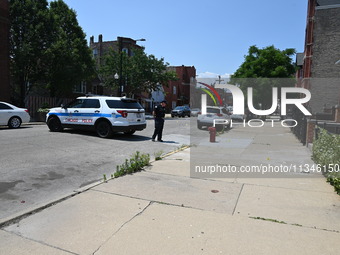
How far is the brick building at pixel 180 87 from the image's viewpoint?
208ft

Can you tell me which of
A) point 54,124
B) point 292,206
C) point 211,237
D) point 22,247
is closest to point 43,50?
point 54,124

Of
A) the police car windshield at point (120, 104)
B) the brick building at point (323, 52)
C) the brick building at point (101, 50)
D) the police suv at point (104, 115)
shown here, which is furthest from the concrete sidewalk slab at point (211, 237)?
the brick building at point (101, 50)

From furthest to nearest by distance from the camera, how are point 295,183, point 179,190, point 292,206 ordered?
point 295,183 → point 179,190 → point 292,206

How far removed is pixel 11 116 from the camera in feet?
49.0

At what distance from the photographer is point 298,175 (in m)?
6.79

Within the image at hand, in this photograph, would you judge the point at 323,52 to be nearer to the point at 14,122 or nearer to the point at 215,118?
the point at 215,118

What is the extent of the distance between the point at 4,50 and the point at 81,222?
22424mm

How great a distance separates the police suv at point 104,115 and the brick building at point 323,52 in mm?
23321

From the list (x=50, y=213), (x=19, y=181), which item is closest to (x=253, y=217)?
(x=50, y=213)

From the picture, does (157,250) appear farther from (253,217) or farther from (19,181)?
(19,181)

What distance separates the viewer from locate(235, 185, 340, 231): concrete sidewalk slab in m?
4.07

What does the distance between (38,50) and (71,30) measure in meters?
4.89

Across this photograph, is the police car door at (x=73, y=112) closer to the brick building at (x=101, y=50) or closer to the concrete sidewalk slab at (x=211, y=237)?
the concrete sidewalk slab at (x=211, y=237)

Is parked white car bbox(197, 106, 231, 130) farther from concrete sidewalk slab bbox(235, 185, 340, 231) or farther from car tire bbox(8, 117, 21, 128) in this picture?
concrete sidewalk slab bbox(235, 185, 340, 231)
